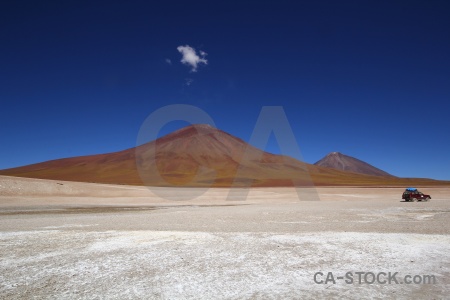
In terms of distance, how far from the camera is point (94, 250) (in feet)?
36.0

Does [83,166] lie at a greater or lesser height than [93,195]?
greater

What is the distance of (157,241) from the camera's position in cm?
1259

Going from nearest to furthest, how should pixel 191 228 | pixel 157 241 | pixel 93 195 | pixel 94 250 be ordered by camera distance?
pixel 94 250
pixel 157 241
pixel 191 228
pixel 93 195

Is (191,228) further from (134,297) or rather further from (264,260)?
(134,297)

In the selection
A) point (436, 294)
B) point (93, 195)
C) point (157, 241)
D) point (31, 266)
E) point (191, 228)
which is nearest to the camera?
point (436, 294)

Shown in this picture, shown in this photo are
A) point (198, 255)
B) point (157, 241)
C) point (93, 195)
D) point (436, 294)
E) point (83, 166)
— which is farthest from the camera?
point (83, 166)

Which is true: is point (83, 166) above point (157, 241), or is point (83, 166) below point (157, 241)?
above

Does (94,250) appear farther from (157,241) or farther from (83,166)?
(83,166)

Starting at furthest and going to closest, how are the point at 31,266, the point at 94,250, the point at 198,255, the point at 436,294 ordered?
the point at 94,250 → the point at 198,255 → the point at 31,266 → the point at 436,294

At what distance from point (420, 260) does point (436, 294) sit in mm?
3088

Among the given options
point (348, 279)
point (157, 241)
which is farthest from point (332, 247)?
point (157, 241)

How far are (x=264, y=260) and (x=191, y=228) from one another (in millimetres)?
7540

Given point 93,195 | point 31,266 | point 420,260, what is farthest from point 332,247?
point 93,195

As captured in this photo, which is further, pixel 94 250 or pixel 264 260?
pixel 94 250
